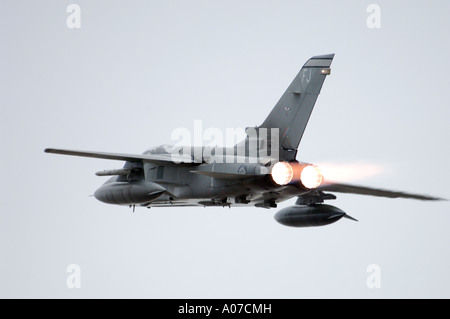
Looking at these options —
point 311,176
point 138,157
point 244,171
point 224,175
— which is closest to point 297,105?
point 311,176

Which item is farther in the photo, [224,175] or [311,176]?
[224,175]

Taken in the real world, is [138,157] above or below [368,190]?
above

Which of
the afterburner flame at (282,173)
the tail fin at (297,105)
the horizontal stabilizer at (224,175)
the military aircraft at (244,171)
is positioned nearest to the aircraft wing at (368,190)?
the military aircraft at (244,171)

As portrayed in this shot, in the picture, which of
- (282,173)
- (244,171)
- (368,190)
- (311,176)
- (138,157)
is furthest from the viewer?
(368,190)

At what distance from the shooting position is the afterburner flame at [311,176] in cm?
2731

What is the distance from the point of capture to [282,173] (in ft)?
88.9

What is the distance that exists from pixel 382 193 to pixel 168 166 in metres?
6.72

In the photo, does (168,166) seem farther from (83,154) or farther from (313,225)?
(313,225)

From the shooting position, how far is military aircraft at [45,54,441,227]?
27.5 metres

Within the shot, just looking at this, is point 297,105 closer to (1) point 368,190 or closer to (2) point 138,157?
(1) point 368,190

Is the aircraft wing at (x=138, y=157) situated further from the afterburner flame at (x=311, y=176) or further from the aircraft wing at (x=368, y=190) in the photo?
the aircraft wing at (x=368, y=190)

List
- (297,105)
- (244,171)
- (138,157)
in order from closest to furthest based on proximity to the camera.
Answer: (244,171), (297,105), (138,157)

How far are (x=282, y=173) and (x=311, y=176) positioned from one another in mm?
869

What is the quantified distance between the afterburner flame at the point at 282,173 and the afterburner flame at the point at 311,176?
39 centimetres
